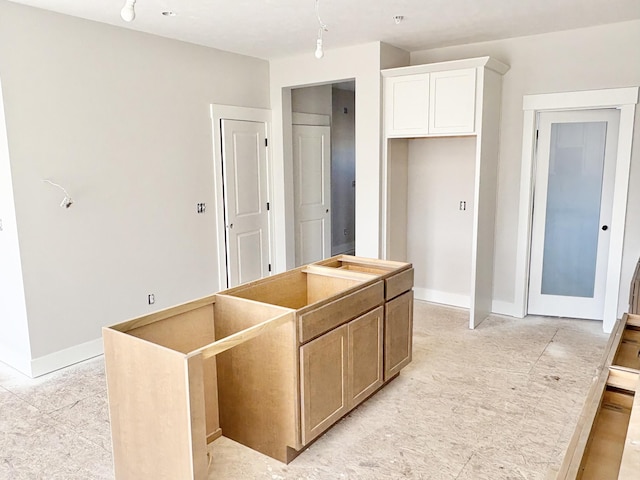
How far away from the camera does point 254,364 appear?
8.64ft

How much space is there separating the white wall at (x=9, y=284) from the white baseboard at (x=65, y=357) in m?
0.08

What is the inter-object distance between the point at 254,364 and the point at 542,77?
382 cm

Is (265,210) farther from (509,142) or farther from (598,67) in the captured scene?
(598,67)

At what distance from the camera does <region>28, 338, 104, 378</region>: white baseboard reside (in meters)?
3.74

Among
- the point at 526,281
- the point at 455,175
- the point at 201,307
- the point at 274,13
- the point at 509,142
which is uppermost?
the point at 274,13

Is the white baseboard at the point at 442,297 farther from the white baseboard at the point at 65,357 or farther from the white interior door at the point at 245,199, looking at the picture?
the white baseboard at the point at 65,357

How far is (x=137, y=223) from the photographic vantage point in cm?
437

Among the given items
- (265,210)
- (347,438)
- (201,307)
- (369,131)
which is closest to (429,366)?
(347,438)

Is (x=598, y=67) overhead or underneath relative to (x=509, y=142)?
overhead

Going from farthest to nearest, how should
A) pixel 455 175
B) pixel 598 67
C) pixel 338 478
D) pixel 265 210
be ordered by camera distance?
pixel 265 210 → pixel 455 175 → pixel 598 67 → pixel 338 478

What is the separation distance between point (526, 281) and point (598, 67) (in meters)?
2.07

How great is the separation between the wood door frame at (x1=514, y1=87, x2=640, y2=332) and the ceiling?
2.01 ft

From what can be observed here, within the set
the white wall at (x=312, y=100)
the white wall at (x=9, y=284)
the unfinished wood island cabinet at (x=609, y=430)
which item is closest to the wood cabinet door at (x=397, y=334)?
the unfinished wood island cabinet at (x=609, y=430)

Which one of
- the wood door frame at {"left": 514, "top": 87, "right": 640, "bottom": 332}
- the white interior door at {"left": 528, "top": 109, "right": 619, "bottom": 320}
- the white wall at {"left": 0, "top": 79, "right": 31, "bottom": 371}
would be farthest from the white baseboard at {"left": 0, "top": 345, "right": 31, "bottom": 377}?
the white interior door at {"left": 528, "top": 109, "right": 619, "bottom": 320}
